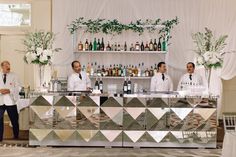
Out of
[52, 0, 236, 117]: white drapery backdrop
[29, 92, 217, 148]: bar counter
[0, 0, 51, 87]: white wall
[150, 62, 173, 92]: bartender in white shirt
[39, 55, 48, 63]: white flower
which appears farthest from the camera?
[0, 0, 51, 87]: white wall

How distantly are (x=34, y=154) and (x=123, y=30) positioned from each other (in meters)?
3.90

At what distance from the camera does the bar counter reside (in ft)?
23.5

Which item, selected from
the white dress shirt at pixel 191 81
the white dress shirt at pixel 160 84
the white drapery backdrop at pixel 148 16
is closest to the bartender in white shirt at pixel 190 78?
the white dress shirt at pixel 191 81

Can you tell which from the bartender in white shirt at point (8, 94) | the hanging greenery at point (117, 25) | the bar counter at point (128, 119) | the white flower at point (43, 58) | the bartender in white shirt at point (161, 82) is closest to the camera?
the bar counter at point (128, 119)

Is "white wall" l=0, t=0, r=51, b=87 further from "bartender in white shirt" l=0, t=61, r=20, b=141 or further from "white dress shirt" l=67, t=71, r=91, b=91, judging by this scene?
"white dress shirt" l=67, t=71, r=91, b=91

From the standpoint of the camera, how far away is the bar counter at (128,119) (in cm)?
715

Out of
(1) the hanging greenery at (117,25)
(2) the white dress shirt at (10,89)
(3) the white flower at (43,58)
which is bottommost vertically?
(2) the white dress shirt at (10,89)

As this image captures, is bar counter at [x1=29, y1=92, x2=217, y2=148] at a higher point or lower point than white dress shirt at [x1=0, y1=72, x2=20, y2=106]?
lower

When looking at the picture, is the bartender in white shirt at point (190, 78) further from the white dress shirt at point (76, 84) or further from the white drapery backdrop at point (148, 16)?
the white dress shirt at point (76, 84)

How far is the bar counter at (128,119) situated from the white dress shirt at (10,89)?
28.3 inches

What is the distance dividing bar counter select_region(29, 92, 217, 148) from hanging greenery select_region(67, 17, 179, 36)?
8.06 feet

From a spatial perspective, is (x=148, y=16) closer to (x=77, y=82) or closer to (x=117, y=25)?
(x=117, y=25)

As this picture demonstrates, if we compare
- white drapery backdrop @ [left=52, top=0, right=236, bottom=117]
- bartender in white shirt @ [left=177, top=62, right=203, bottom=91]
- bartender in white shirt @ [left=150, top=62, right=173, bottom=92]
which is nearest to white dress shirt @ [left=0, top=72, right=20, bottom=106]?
white drapery backdrop @ [left=52, top=0, right=236, bottom=117]

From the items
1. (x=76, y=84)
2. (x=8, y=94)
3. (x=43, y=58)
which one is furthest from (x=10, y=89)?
(x=76, y=84)
